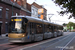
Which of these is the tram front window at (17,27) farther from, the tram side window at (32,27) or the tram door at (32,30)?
the tram door at (32,30)

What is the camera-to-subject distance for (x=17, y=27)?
38.5 ft

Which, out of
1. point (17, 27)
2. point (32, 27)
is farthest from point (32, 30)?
point (17, 27)

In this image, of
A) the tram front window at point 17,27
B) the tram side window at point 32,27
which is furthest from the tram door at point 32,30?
the tram front window at point 17,27

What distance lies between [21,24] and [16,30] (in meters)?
0.81

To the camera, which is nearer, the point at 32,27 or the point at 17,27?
the point at 17,27

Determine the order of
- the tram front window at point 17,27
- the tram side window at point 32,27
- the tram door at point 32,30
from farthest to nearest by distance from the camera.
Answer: the tram door at point 32,30 → the tram side window at point 32,27 → the tram front window at point 17,27

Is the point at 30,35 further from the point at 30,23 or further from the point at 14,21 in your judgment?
the point at 14,21

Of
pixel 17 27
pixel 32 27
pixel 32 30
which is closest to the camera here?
pixel 17 27

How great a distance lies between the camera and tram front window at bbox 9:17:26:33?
1172 cm

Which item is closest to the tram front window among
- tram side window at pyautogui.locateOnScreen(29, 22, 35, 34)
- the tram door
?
tram side window at pyautogui.locateOnScreen(29, 22, 35, 34)

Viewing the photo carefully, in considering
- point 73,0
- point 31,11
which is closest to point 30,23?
point 73,0

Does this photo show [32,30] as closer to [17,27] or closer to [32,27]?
[32,27]

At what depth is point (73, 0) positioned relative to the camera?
8852 mm

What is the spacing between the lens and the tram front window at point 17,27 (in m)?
11.7
